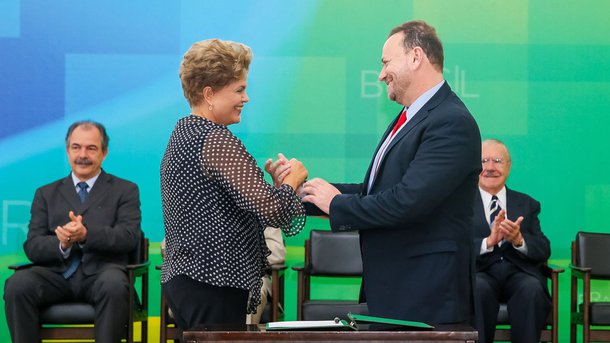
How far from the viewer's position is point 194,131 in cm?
282

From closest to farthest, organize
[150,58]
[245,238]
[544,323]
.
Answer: [245,238], [544,323], [150,58]

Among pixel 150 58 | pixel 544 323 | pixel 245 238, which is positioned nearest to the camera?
pixel 245 238

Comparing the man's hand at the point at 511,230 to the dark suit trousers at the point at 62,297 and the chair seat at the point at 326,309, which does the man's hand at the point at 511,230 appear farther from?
the dark suit trousers at the point at 62,297

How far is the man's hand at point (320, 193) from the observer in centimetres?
297

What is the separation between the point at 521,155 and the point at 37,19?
3.17 meters

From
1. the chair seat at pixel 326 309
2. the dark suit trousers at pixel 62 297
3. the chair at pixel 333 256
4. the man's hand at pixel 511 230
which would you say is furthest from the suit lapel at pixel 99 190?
the man's hand at pixel 511 230

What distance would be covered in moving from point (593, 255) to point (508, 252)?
0.54m

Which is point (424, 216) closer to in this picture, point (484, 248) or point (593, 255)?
point (484, 248)

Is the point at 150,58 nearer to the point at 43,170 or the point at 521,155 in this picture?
the point at 43,170

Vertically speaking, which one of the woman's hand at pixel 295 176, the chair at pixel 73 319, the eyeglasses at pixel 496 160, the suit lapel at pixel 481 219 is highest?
the eyeglasses at pixel 496 160

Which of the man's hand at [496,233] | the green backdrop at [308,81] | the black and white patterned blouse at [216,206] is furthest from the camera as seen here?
the green backdrop at [308,81]

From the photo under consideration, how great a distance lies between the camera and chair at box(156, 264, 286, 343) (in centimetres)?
502

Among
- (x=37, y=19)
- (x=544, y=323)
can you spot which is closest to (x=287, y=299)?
(x=544, y=323)

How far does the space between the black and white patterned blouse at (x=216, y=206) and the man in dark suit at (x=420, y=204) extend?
28 centimetres
